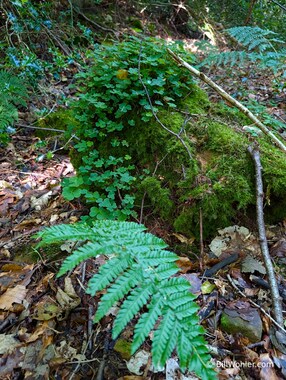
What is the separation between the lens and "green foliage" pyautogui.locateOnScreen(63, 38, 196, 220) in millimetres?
2475

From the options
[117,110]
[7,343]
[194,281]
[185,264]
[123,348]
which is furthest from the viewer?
[117,110]

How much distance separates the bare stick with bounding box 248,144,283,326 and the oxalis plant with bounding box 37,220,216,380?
2.18 ft

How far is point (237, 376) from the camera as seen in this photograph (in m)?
1.47

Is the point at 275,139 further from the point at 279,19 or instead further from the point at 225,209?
the point at 279,19

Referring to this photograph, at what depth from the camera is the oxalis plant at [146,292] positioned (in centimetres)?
104

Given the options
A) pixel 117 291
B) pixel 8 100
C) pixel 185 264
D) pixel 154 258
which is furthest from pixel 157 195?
pixel 8 100

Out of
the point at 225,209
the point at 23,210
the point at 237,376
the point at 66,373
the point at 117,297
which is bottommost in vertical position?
the point at 23,210

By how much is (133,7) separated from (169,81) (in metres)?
6.32

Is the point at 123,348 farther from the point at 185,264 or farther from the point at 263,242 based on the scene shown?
the point at 263,242

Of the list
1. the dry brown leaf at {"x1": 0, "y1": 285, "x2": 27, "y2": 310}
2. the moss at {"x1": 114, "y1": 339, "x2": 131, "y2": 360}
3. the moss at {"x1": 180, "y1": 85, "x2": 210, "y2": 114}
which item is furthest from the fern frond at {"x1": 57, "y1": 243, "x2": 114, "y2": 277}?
the moss at {"x1": 180, "y1": 85, "x2": 210, "y2": 114}

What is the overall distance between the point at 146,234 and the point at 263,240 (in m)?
0.90

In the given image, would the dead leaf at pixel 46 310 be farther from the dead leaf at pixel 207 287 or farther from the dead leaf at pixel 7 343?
the dead leaf at pixel 207 287

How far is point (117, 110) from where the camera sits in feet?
8.76

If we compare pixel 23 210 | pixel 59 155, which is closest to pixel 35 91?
pixel 59 155
